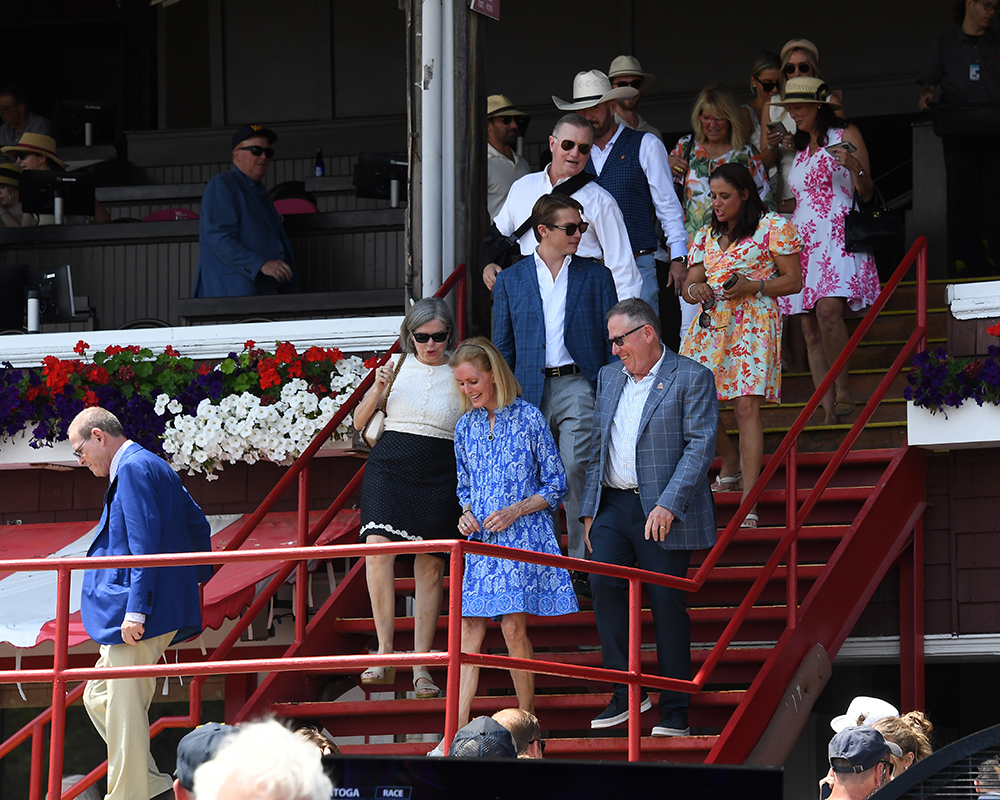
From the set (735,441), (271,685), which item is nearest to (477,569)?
(271,685)

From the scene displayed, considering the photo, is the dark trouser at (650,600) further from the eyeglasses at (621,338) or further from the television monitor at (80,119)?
the television monitor at (80,119)

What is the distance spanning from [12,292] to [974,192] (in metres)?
6.43

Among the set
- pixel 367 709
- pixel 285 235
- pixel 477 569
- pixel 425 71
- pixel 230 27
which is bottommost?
pixel 367 709

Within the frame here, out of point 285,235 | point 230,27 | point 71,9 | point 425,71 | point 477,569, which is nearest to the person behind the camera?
point 477,569

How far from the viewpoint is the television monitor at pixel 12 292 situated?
11.4m

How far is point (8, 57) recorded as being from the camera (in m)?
18.4

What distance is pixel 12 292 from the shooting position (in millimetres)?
11375

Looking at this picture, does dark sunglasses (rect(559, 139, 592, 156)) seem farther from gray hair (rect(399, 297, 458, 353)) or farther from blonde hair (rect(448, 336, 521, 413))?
blonde hair (rect(448, 336, 521, 413))

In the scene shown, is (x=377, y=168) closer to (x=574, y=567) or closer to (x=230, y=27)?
(x=230, y=27)

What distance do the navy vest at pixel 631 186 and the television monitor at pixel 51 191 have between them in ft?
16.1

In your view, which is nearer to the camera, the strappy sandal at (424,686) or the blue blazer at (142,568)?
the blue blazer at (142,568)

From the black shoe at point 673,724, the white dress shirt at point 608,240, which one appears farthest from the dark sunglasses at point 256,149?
the black shoe at point 673,724

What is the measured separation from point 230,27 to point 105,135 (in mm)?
1577

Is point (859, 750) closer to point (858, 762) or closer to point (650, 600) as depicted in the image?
point (858, 762)
